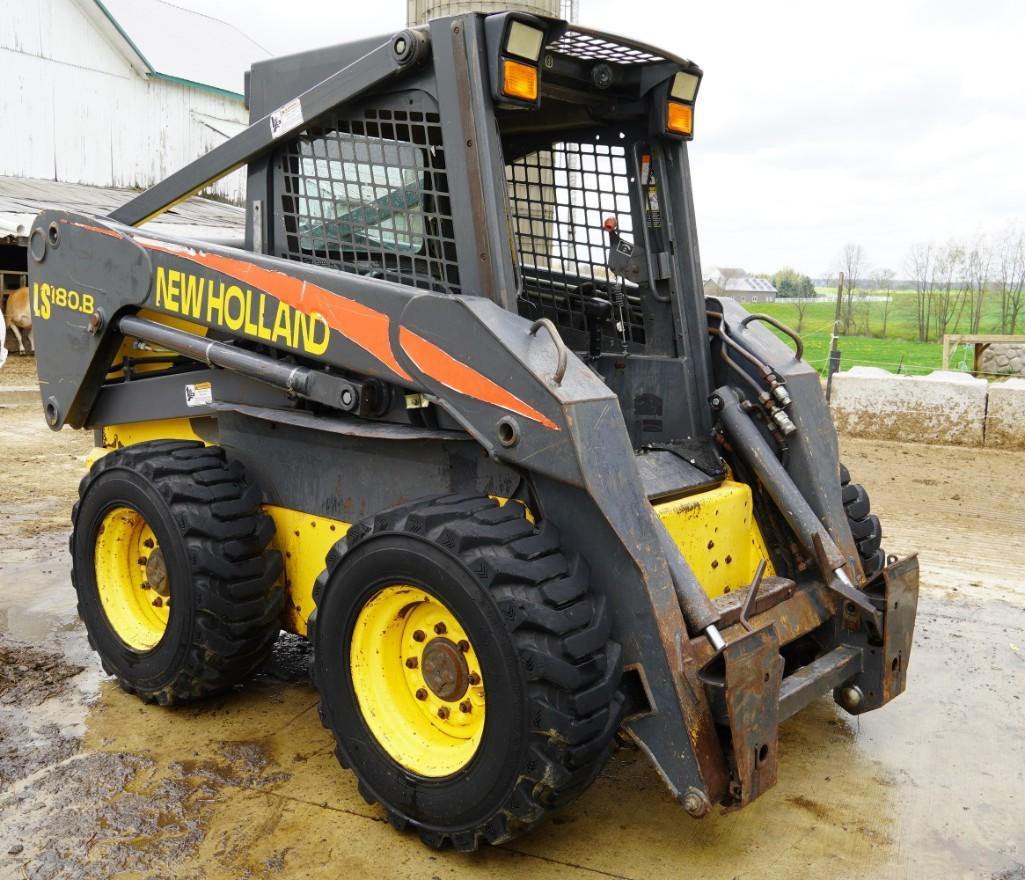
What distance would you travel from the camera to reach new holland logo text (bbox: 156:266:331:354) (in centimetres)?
350

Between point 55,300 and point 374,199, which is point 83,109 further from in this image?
point 374,199

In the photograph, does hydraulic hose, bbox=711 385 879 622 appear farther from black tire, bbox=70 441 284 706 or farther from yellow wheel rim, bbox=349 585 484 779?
black tire, bbox=70 441 284 706

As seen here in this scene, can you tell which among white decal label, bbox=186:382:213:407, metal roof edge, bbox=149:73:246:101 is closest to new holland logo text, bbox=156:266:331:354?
white decal label, bbox=186:382:213:407

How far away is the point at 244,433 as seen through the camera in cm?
412

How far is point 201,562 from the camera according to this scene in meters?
3.73

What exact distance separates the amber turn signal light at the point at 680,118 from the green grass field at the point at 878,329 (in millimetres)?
14431

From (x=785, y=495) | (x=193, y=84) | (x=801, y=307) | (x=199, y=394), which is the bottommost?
(x=785, y=495)

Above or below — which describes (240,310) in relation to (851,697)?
above

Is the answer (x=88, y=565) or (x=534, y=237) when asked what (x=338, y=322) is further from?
(x=88, y=565)

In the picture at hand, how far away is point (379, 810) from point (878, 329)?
21.5 metres

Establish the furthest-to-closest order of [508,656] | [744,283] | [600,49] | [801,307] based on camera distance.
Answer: [744,283]
[801,307]
[600,49]
[508,656]

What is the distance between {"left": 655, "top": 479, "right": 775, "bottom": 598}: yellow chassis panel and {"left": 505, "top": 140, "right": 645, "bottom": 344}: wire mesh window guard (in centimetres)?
84

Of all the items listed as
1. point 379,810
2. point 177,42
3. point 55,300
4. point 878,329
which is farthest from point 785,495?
point 177,42

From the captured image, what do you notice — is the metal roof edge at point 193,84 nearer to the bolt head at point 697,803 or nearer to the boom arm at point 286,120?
the boom arm at point 286,120
